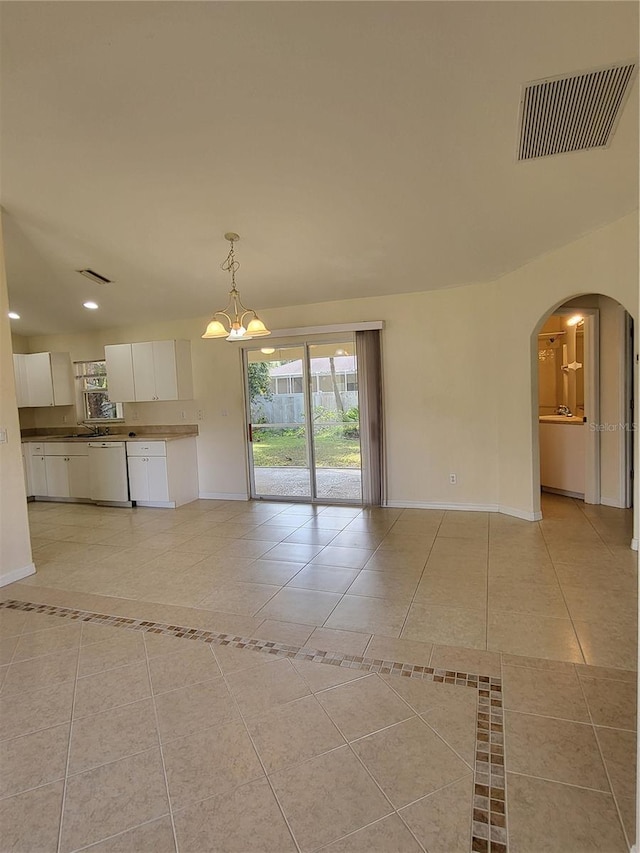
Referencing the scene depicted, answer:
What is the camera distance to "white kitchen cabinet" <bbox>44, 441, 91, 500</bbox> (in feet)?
20.3

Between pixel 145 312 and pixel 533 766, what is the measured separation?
602 centimetres

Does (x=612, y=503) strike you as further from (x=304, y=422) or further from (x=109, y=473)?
(x=109, y=473)

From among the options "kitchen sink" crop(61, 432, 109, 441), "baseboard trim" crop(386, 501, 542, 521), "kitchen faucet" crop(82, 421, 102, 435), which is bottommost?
"baseboard trim" crop(386, 501, 542, 521)

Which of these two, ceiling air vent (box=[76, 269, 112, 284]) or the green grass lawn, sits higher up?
ceiling air vent (box=[76, 269, 112, 284])

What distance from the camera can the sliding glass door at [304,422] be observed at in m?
5.45

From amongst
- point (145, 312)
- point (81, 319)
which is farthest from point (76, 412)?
point (145, 312)

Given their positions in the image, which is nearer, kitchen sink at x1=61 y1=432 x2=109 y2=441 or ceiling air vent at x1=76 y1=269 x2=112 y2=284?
ceiling air vent at x1=76 y1=269 x2=112 y2=284

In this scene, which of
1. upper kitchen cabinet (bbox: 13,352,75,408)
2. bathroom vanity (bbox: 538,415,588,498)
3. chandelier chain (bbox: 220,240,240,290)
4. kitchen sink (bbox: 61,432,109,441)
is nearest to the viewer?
chandelier chain (bbox: 220,240,240,290)

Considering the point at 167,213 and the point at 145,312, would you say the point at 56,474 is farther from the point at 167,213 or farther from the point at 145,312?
the point at 167,213

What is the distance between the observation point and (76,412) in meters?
7.00

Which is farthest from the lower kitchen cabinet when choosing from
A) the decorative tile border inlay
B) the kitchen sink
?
the decorative tile border inlay

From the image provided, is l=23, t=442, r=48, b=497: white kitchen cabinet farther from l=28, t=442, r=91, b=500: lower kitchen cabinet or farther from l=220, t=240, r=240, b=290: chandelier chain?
l=220, t=240, r=240, b=290: chandelier chain

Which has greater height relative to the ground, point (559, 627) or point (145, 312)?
point (145, 312)

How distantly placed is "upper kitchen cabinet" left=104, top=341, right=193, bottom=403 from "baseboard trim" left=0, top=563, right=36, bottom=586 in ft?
9.39
